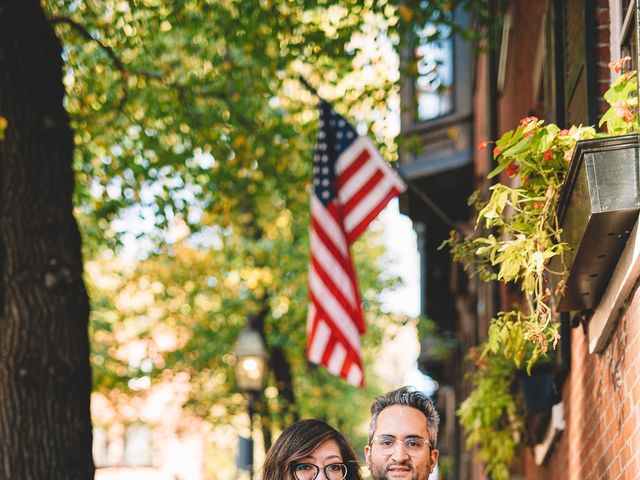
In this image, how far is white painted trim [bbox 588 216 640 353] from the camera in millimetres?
4688

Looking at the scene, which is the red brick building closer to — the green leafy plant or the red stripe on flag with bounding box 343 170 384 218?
the green leafy plant

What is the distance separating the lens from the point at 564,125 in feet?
25.3

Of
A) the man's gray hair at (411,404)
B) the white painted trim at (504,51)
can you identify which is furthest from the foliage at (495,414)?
the white painted trim at (504,51)

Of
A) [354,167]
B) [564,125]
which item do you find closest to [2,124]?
[354,167]

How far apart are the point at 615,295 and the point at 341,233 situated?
5.67 meters

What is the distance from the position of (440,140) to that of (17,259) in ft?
30.0

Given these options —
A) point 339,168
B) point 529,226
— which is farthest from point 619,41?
point 339,168

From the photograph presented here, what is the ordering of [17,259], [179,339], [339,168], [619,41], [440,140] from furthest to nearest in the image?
[179,339], [440,140], [339,168], [17,259], [619,41]

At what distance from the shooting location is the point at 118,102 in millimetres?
13266

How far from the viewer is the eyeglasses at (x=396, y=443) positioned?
5051 mm

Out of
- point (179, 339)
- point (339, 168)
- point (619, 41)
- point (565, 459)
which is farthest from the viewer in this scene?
point (179, 339)

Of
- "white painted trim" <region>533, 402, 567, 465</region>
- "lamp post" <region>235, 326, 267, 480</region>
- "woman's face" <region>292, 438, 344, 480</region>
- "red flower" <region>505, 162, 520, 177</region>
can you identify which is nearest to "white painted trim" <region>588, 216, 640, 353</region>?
"red flower" <region>505, 162, 520, 177</region>

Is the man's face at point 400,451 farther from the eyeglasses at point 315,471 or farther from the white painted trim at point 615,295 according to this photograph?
the white painted trim at point 615,295

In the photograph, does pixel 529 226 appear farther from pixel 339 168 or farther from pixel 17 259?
pixel 339 168
